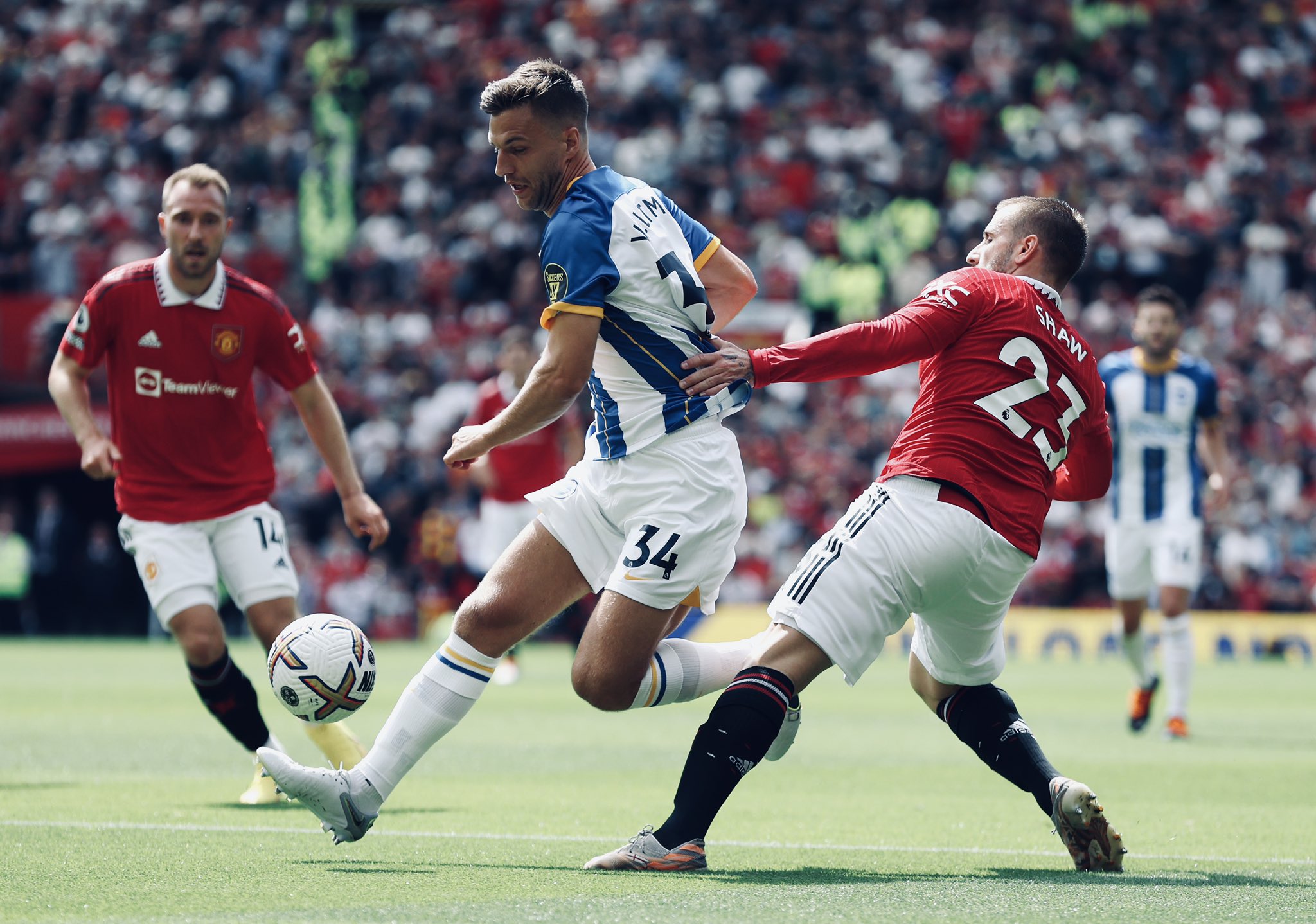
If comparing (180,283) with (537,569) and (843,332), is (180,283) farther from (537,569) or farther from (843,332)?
(843,332)

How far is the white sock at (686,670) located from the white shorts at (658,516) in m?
0.30

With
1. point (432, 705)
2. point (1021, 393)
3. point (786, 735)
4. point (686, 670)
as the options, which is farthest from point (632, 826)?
point (1021, 393)

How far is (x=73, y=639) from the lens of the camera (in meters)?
23.1

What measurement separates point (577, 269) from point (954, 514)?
1.37 meters

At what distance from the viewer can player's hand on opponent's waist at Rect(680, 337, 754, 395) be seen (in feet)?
17.0

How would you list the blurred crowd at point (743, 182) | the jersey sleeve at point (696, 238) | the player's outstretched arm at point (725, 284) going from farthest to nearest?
the blurred crowd at point (743, 182)
the player's outstretched arm at point (725, 284)
the jersey sleeve at point (696, 238)

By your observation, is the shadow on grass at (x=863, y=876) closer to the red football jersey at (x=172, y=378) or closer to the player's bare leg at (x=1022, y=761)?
the player's bare leg at (x=1022, y=761)

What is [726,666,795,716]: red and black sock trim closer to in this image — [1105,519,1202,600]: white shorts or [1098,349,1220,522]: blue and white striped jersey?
[1105,519,1202,600]: white shorts

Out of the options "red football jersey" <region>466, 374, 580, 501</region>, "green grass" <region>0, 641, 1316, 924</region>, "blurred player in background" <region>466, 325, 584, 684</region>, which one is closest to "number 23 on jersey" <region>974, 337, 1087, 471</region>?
"green grass" <region>0, 641, 1316, 924</region>

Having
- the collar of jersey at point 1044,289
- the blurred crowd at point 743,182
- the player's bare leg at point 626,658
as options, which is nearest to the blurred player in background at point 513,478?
the blurred crowd at point 743,182

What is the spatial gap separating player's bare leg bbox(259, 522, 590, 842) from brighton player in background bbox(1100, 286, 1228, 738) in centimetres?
681

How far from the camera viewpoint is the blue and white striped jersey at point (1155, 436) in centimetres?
1172

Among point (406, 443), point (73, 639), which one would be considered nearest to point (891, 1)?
point (406, 443)

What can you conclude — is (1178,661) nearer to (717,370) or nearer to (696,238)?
(696,238)
